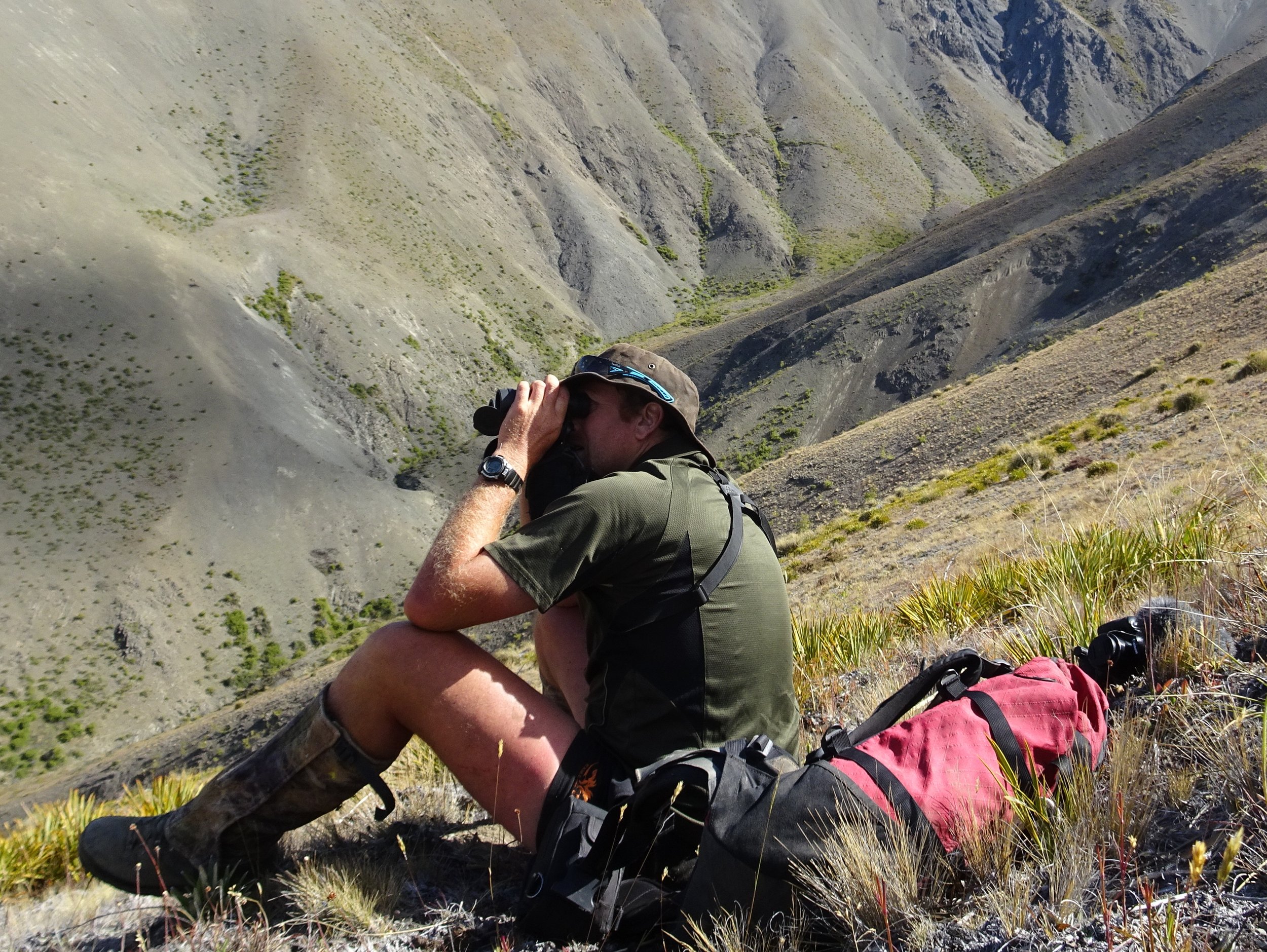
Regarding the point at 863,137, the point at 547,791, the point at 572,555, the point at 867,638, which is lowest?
the point at 867,638

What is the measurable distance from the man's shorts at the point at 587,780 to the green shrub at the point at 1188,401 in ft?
56.1

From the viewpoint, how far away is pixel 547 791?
2.44m

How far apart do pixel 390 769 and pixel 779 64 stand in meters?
143

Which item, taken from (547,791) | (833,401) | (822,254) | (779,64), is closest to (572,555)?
(547,791)

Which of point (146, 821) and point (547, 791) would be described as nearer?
point (547, 791)

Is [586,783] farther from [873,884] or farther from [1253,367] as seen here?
[1253,367]

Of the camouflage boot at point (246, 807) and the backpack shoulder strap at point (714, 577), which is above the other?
the backpack shoulder strap at point (714, 577)

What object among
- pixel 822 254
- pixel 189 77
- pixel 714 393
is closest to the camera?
pixel 714 393

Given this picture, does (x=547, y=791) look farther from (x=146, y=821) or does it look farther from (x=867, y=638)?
(x=867, y=638)

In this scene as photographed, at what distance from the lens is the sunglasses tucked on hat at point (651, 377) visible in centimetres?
279

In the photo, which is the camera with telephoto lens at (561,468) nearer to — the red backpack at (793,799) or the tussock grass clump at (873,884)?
the red backpack at (793,799)

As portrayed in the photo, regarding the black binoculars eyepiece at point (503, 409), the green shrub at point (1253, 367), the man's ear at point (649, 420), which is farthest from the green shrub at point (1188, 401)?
the black binoculars eyepiece at point (503, 409)

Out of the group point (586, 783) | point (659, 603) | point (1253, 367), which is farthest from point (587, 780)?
point (1253, 367)

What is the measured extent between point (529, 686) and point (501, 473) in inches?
26.4
